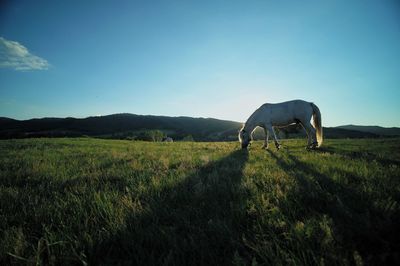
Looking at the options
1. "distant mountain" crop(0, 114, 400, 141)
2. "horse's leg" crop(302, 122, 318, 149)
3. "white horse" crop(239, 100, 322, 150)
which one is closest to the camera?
"horse's leg" crop(302, 122, 318, 149)

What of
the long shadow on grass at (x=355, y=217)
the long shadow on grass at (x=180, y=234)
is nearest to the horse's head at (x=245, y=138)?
the long shadow on grass at (x=355, y=217)

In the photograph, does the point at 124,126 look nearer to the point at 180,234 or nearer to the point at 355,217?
the point at 180,234

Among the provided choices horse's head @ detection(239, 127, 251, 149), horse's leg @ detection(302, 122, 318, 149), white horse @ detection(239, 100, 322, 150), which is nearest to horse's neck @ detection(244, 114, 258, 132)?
white horse @ detection(239, 100, 322, 150)

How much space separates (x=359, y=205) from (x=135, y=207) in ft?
9.29

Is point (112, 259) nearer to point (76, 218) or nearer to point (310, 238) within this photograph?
point (76, 218)

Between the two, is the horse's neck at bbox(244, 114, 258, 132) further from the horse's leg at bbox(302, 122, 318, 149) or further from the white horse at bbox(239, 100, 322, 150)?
the horse's leg at bbox(302, 122, 318, 149)

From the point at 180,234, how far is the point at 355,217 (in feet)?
6.02

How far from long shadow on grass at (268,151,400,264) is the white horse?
8236 mm

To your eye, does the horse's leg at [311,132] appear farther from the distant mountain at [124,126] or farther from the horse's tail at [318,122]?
the distant mountain at [124,126]

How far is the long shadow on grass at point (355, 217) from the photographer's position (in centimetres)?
163

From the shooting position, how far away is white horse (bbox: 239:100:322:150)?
10.9 m

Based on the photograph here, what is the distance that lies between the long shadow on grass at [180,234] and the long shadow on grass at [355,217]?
82 centimetres

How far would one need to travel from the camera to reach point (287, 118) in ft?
38.6

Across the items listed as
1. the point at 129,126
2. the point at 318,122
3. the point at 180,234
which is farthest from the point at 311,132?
the point at 129,126
